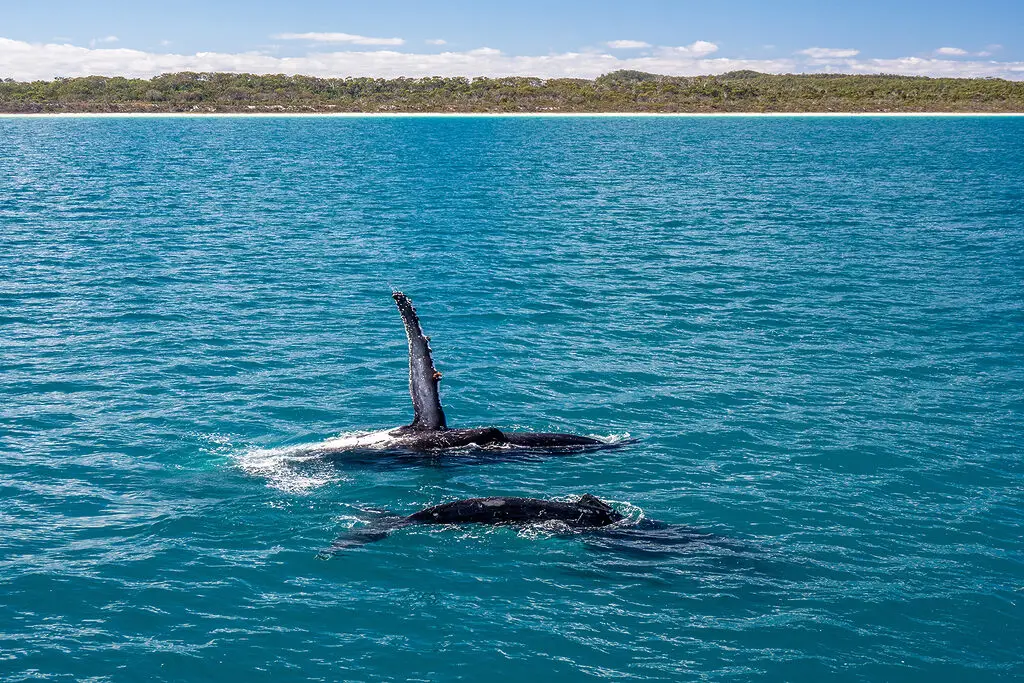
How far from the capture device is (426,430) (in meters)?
20.7

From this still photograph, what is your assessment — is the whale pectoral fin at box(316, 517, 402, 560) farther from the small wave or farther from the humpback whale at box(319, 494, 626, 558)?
the small wave

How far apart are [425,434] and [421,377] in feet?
4.28

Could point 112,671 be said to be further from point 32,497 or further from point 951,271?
point 951,271

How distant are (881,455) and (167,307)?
2501 centimetres

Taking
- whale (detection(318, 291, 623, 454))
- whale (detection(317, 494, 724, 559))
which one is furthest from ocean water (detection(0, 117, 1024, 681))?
whale (detection(318, 291, 623, 454))

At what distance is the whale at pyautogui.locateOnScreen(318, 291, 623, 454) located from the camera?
20.3 m

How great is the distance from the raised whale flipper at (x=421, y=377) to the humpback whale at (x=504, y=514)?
369 centimetres

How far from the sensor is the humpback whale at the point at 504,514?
55.0 ft

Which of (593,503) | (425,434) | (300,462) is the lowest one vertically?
(300,462)

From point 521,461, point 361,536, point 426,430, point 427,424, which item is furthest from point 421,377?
point 361,536

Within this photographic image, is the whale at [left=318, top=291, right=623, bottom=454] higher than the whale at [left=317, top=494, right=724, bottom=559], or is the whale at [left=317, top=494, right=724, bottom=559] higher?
the whale at [left=318, top=291, right=623, bottom=454]

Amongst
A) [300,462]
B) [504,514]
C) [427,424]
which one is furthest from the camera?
[427,424]

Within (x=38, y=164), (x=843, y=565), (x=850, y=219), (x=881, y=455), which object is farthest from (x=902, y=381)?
(x=38, y=164)

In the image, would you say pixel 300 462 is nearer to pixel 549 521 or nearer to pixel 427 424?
pixel 427 424
